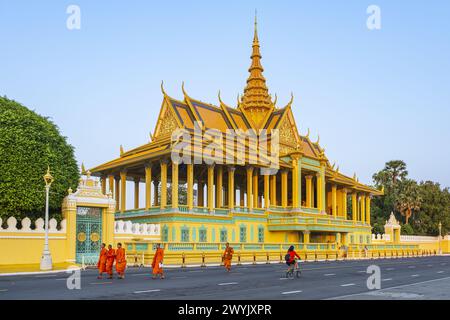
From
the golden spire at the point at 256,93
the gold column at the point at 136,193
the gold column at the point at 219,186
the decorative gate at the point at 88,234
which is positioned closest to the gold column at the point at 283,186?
the gold column at the point at 219,186

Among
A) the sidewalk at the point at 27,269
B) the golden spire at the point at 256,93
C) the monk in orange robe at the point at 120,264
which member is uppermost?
the golden spire at the point at 256,93

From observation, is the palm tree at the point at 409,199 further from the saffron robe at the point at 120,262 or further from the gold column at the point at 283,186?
the saffron robe at the point at 120,262

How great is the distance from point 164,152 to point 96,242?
1047 cm

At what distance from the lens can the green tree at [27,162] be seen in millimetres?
29672

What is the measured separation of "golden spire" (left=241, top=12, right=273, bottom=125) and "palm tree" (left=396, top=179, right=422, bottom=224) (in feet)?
106

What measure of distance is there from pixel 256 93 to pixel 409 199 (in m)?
34.6

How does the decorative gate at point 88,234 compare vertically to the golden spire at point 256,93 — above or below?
below

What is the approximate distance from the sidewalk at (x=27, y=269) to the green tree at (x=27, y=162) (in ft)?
13.4

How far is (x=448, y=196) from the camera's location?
8756 cm

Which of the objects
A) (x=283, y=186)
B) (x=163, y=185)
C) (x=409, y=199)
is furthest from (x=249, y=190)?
(x=409, y=199)

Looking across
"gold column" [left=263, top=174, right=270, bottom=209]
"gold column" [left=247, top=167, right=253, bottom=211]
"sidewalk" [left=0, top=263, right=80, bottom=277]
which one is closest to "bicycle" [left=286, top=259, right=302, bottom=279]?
"sidewalk" [left=0, top=263, right=80, bottom=277]
